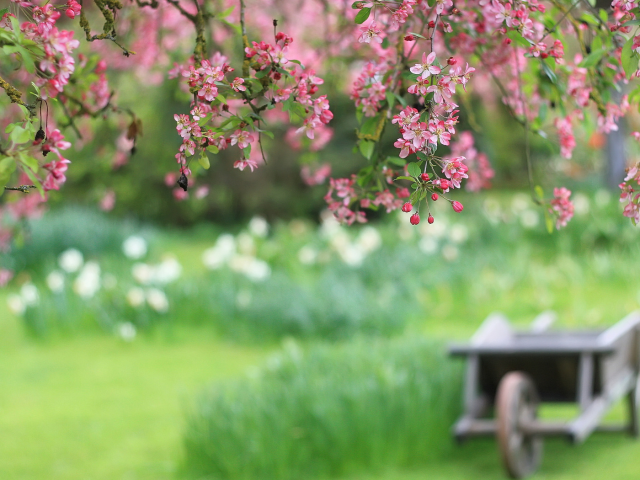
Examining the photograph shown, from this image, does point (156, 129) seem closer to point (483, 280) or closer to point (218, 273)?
point (218, 273)

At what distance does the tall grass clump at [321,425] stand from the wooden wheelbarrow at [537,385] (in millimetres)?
218

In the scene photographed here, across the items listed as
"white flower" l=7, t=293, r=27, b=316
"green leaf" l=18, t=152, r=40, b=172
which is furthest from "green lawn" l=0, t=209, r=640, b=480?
"green leaf" l=18, t=152, r=40, b=172

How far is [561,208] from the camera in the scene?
206 cm

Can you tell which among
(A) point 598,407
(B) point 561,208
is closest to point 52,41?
(B) point 561,208

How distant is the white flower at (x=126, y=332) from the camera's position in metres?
5.97

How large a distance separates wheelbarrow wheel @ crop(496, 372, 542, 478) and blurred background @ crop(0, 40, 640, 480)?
0.47 feet

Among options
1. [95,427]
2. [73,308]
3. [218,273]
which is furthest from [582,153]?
[95,427]

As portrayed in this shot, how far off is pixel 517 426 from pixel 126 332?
3.53m

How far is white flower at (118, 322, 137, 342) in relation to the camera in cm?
597

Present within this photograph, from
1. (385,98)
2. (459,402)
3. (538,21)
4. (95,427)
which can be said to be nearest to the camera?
(385,98)

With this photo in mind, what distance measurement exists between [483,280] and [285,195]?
4.66 m

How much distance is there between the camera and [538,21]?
212cm

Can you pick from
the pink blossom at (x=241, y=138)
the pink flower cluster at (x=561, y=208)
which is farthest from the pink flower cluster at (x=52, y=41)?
the pink flower cluster at (x=561, y=208)

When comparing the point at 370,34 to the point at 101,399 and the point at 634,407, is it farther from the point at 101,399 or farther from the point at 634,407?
the point at 101,399
